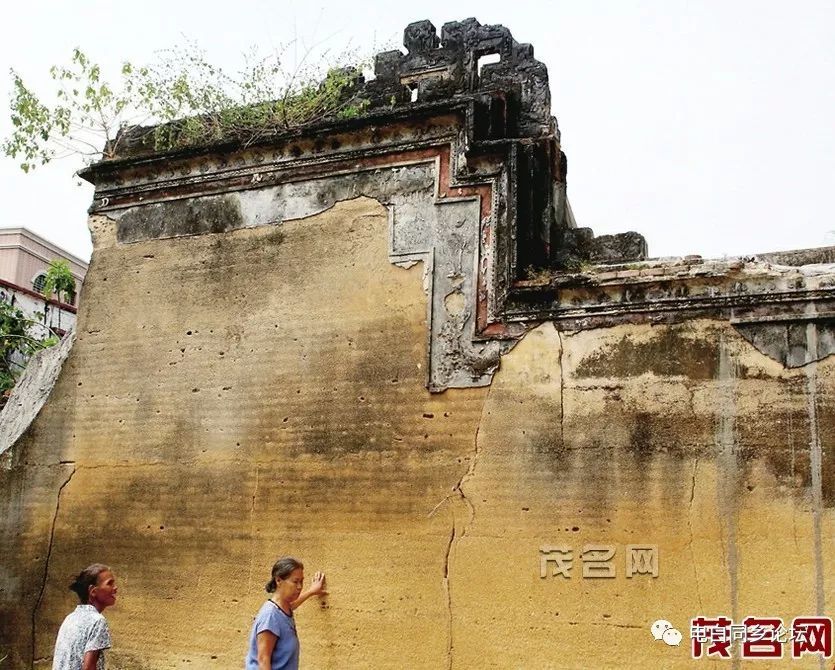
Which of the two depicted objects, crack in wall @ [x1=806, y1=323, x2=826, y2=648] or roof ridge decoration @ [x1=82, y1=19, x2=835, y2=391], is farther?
roof ridge decoration @ [x1=82, y1=19, x2=835, y2=391]

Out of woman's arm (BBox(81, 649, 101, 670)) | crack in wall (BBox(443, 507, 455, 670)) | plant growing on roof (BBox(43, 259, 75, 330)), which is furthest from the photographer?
plant growing on roof (BBox(43, 259, 75, 330))

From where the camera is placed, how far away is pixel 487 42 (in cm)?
578

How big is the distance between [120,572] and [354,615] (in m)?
1.62

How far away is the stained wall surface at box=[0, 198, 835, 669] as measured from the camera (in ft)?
14.2

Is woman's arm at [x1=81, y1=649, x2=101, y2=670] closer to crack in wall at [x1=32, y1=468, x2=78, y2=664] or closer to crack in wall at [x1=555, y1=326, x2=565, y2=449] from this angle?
crack in wall at [x1=555, y1=326, x2=565, y2=449]

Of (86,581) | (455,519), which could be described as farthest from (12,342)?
(86,581)

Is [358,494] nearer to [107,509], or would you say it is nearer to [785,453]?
[107,509]

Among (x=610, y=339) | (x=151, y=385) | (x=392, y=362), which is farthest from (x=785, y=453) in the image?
(x=151, y=385)

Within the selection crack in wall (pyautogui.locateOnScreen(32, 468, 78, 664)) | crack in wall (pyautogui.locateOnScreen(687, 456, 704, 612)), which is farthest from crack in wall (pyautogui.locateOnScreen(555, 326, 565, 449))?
crack in wall (pyautogui.locateOnScreen(32, 468, 78, 664))

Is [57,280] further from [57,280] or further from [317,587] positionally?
[317,587]
